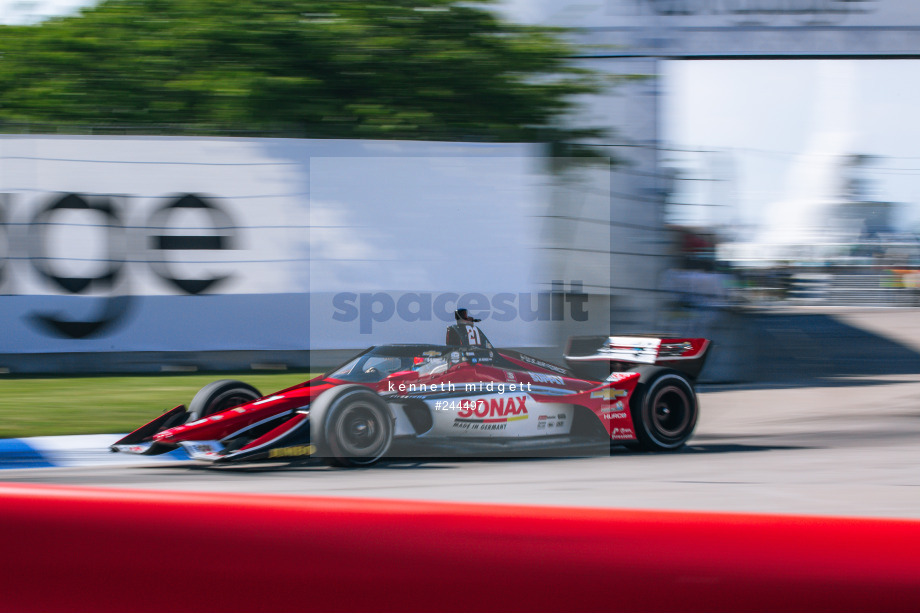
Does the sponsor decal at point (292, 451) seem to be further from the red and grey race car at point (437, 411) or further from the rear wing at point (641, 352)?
the rear wing at point (641, 352)

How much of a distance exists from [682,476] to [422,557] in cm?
378

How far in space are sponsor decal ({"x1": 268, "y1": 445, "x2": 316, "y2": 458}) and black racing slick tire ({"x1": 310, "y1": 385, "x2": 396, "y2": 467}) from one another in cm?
5

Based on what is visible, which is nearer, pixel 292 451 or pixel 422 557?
pixel 422 557

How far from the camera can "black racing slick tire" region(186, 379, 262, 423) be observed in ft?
20.1

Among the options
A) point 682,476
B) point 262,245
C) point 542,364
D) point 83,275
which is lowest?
point 682,476

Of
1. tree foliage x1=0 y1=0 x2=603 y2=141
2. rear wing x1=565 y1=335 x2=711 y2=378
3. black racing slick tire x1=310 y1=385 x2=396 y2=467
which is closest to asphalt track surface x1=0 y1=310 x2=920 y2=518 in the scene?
black racing slick tire x1=310 y1=385 x2=396 y2=467

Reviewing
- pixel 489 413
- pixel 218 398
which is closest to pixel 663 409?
pixel 489 413

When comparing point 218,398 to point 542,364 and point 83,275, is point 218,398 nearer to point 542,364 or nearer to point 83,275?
point 542,364

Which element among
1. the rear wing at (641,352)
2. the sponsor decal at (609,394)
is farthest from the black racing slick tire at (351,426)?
the rear wing at (641,352)

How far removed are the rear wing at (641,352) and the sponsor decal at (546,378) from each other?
0.57m

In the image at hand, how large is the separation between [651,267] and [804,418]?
9.83 feet

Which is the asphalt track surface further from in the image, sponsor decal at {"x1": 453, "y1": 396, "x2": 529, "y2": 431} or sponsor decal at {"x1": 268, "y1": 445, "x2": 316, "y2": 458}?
sponsor decal at {"x1": 453, "y1": 396, "x2": 529, "y2": 431}

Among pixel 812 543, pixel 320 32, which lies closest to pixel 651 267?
pixel 320 32

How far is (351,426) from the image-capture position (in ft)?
18.0
